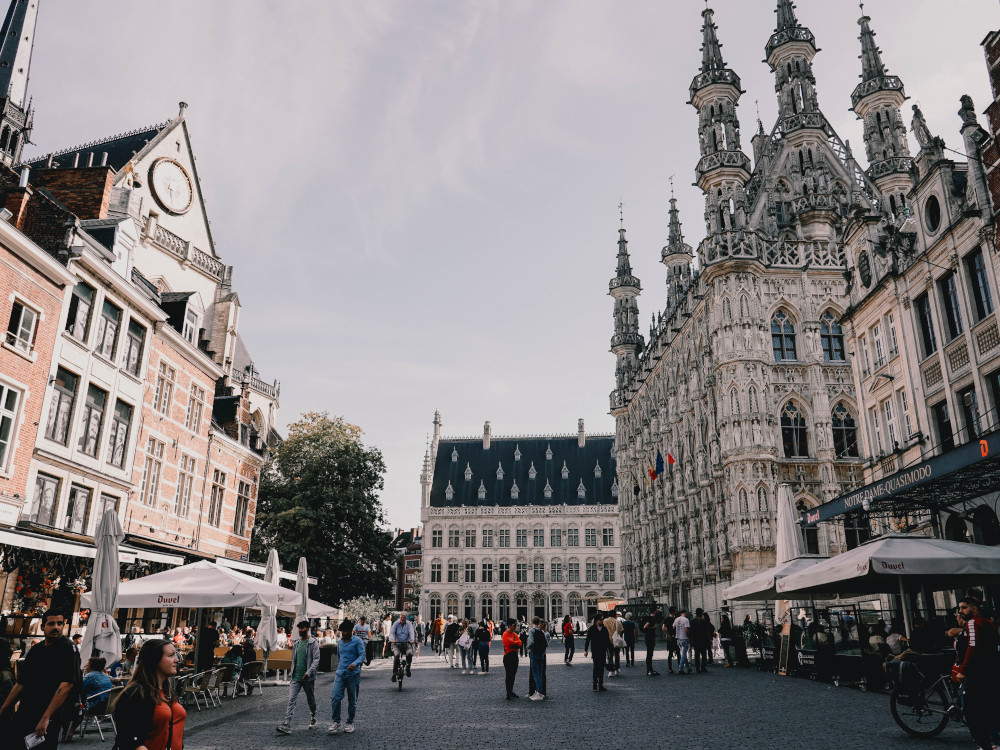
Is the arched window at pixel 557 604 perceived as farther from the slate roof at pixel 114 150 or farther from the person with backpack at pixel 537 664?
the person with backpack at pixel 537 664

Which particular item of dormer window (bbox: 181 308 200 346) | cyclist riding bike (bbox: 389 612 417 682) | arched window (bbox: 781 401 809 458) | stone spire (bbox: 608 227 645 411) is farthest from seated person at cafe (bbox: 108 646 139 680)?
stone spire (bbox: 608 227 645 411)

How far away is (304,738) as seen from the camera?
10.4 meters

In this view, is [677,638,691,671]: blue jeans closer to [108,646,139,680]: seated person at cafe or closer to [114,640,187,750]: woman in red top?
[108,646,139,680]: seated person at cafe

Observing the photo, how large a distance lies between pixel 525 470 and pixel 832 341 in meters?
54.8

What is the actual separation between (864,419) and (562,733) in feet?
63.5

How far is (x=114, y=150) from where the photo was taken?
4109 cm

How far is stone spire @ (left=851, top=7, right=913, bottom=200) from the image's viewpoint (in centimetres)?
3591

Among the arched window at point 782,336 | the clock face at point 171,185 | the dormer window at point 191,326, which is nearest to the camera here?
the dormer window at point 191,326

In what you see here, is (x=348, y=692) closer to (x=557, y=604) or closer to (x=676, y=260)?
(x=676, y=260)

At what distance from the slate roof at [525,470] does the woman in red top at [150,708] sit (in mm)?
81410

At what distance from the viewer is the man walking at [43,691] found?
19.8 ft

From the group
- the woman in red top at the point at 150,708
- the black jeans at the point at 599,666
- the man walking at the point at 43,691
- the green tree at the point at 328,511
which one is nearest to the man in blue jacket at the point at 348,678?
the man walking at the point at 43,691

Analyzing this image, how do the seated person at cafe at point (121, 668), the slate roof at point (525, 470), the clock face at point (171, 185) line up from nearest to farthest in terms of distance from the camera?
the seated person at cafe at point (121, 668) → the clock face at point (171, 185) → the slate roof at point (525, 470)

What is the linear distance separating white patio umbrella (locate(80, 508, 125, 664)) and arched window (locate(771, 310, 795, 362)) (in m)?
31.5
